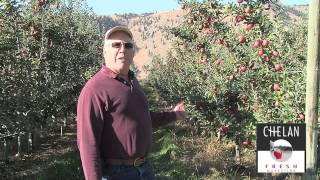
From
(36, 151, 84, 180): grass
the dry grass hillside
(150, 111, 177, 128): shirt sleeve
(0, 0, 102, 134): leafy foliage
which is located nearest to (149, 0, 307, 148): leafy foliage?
(150, 111, 177, 128): shirt sleeve

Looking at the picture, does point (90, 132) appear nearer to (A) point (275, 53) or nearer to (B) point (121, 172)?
(B) point (121, 172)

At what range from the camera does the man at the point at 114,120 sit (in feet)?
11.6

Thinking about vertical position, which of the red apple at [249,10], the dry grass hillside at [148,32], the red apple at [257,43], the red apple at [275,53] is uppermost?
the dry grass hillside at [148,32]

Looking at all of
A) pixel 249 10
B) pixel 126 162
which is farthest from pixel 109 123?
pixel 249 10

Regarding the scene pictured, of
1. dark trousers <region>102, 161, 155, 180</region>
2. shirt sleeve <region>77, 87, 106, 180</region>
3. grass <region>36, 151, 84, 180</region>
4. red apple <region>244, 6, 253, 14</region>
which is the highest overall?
red apple <region>244, 6, 253, 14</region>

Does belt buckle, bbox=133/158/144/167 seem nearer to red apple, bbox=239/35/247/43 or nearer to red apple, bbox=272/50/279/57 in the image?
red apple, bbox=272/50/279/57

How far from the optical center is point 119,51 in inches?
147

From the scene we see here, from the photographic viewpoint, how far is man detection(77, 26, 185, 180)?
353cm

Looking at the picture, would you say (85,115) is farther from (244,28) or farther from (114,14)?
(114,14)

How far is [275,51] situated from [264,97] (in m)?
0.67

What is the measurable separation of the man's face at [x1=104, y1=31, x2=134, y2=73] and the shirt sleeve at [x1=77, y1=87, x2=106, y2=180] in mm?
308

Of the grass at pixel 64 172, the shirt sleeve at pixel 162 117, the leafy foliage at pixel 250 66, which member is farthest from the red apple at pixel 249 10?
the grass at pixel 64 172

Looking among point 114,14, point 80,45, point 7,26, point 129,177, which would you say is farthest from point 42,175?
point 114,14

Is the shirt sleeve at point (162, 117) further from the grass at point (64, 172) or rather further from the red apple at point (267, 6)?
the grass at point (64, 172)
